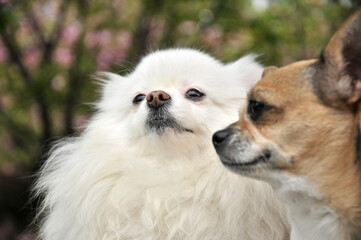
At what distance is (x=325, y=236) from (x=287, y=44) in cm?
374

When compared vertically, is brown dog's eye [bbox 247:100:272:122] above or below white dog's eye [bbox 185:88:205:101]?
above

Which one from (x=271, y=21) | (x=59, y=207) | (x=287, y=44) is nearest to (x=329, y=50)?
(x=59, y=207)

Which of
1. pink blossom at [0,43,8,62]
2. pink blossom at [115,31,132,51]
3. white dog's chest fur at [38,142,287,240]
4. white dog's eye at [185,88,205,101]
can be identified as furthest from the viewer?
pink blossom at [115,31,132,51]

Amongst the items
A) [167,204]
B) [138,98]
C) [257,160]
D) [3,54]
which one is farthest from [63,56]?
[257,160]

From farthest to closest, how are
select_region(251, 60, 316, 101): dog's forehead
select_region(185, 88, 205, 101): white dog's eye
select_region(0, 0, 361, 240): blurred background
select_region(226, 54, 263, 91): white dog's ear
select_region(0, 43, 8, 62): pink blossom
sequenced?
select_region(0, 43, 8, 62): pink blossom < select_region(0, 0, 361, 240): blurred background < select_region(226, 54, 263, 91): white dog's ear < select_region(185, 88, 205, 101): white dog's eye < select_region(251, 60, 316, 101): dog's forehead

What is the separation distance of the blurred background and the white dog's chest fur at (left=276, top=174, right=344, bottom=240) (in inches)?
103

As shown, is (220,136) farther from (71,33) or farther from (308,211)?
(71,33)

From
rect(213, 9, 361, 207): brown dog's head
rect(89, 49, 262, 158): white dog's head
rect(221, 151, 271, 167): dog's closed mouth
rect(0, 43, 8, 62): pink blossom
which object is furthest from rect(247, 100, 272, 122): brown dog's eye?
rect(0, 43, 8, 62): pink blossom

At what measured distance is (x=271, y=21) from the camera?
4441mm

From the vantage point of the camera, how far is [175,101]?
1994 mm

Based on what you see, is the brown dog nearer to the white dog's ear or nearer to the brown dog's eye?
the brown dog's eye

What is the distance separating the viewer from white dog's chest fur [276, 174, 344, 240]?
5.01 ft

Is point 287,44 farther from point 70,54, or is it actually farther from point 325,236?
point 325,236

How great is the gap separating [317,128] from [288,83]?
0.19 metres
